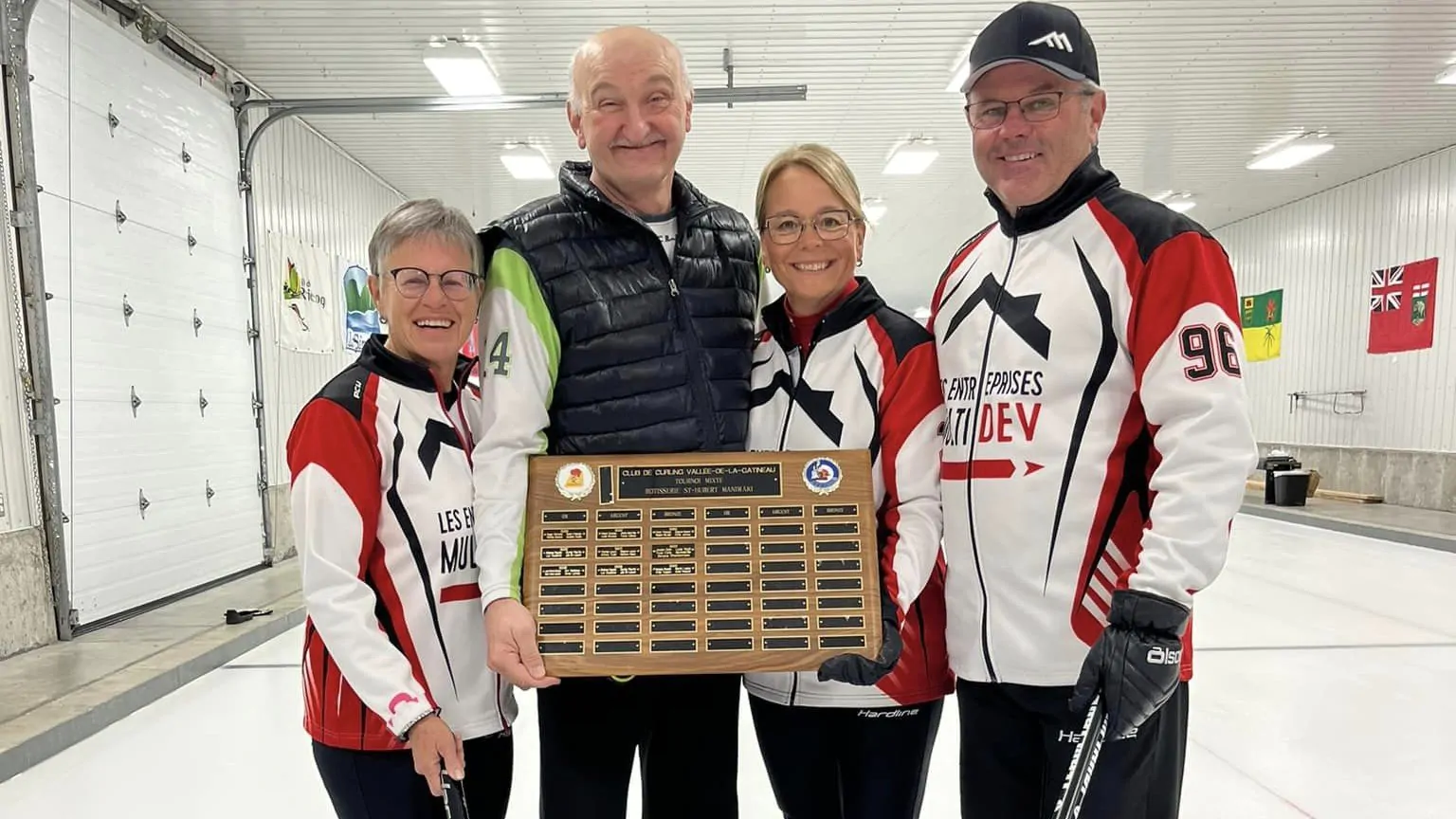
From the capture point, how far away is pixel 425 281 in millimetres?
1597

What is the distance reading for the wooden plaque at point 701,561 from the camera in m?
1.39

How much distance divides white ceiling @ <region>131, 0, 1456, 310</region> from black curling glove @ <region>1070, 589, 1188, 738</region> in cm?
531

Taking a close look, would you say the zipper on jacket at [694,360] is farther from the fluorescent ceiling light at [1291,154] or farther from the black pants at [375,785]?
the fluorescent ceiling light at [1291,154]

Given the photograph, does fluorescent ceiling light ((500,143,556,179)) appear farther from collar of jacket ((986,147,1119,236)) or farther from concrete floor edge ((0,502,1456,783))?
collar of jacket ((986,147,1119,236))

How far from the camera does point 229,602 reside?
18.2 feet

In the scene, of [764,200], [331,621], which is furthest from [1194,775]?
[331,621]

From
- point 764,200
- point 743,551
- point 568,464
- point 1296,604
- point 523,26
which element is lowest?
point 1296,604

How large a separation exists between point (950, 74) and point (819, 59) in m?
1.13

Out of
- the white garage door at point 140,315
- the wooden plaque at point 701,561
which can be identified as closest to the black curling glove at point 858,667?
the wooden plaque at point 701,561

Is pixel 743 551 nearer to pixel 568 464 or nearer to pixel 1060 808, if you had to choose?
pixel 568 464

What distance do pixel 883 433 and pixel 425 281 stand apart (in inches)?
36.2

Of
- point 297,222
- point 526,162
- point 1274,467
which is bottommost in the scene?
point 1274,467

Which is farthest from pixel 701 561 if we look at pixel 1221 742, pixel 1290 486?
pixel 1290 486

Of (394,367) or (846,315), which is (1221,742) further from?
(394,367)
